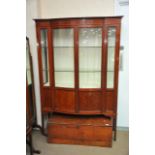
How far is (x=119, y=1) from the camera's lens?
2.73 m

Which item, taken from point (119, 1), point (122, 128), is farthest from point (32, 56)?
point (122, 128)

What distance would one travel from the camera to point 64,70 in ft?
9.15

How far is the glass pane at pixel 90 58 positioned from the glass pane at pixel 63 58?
15cm

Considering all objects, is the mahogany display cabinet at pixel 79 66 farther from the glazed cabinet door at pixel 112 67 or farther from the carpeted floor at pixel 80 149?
the carpeted floor at pixel 80 149

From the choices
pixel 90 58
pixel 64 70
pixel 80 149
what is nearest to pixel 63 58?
pixel 64 70

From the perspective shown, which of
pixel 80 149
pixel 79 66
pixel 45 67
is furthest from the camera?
pixel 45 67

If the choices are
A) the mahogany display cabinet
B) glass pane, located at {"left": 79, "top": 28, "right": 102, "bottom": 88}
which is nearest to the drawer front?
the mahogany display cabinet

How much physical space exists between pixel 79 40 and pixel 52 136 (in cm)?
157

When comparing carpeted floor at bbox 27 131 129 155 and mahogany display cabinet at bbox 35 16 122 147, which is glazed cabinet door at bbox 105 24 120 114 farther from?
carpeted floor at bbox 27 131 129 155

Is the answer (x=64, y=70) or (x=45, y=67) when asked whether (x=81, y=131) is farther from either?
(x=45, y=67)

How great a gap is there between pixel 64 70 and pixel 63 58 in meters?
0.20

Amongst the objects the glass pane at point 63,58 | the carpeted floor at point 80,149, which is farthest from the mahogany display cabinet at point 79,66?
the carpeted floor at point 80,149
